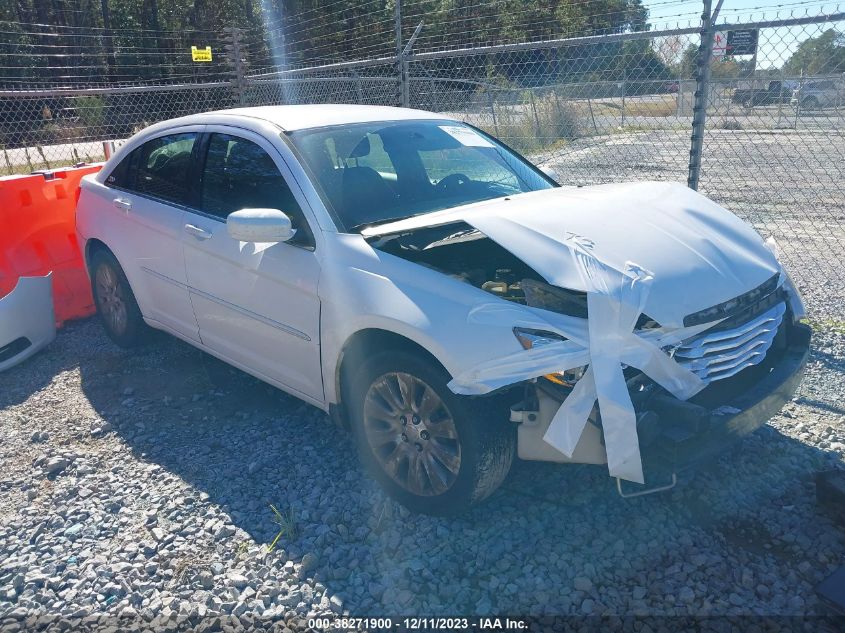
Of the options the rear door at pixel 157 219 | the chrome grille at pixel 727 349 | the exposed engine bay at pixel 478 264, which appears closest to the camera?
the chrome grille at pixel 727 349

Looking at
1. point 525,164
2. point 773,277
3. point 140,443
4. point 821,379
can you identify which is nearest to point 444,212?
point 525,164

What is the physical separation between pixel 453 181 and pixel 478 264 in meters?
0.82

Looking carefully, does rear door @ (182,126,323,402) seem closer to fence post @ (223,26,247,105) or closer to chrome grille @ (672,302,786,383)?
chrome grille @ (672,302,786,383)

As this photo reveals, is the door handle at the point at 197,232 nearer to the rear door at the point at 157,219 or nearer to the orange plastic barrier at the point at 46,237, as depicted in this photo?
the rear door at the point at 157,219

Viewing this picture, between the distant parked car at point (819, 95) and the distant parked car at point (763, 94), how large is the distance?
388 mm

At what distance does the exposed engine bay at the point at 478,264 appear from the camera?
10.5ft

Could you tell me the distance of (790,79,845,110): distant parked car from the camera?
8.02 metres

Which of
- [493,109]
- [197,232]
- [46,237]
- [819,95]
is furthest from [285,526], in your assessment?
[493,109]

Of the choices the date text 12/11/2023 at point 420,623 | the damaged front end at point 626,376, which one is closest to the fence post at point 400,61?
the damaged front end at point 626,376

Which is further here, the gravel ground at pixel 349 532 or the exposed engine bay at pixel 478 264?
the exposed engine bay at pixel 478 264

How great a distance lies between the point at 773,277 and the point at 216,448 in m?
3.09

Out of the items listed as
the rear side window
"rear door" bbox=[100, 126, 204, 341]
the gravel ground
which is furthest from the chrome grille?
the rear side window

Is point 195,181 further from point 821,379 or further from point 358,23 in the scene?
point 358,23

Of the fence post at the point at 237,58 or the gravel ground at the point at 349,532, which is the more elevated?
the fence post at the point at 237,58
